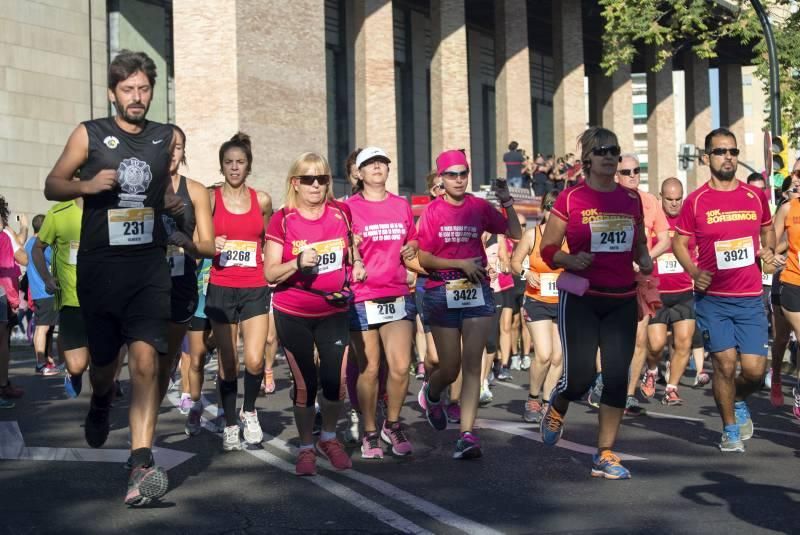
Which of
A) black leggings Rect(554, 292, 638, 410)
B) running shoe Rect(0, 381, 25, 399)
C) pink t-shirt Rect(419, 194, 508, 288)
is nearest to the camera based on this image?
black leggings Rect(554, 292, 638, 410)

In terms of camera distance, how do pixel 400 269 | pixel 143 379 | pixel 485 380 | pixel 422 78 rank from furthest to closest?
pixel 422 78
pixel 485 380
pixel 400 269
pixel 143 379

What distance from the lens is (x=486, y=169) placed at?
5169 centimetres

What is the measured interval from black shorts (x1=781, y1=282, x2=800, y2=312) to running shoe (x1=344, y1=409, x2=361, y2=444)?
379cm

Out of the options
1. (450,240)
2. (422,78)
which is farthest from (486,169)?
(450,240)

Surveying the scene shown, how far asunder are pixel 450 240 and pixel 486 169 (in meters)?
42.6

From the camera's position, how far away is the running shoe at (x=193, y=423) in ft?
34.1

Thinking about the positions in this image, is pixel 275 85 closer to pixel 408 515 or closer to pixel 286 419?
pixel 286 419

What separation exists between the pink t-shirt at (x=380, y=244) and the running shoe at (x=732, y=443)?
2404mm

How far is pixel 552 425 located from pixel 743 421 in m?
1.86

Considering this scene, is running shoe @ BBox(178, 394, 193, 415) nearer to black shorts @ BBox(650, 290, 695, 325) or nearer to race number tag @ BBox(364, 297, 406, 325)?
race number tag @ BBox(364, 297, 406, 325)

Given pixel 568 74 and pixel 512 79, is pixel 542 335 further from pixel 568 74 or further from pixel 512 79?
pixel 568 74

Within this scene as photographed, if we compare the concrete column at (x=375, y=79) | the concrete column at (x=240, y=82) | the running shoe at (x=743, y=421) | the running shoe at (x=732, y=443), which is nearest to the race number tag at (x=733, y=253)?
the running shoe at (x=743, y=421)

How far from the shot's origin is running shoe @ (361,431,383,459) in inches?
358

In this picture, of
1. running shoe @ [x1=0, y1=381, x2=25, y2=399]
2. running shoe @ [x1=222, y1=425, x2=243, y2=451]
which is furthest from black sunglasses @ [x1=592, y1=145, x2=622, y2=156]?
running shoe @ [x1=0, y1=381, x2=25, y2=399]
